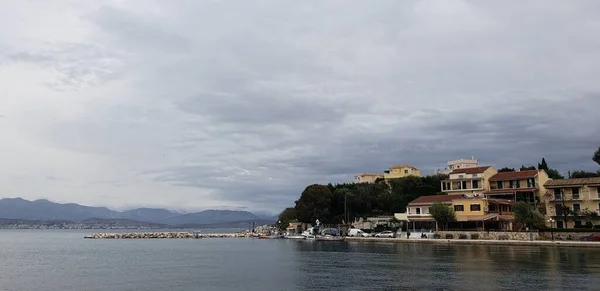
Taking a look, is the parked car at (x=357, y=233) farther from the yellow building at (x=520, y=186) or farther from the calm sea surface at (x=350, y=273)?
the calm sea surface at (x=350, y=273)

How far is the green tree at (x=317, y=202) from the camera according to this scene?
10881cm

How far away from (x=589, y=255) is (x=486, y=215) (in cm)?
2360

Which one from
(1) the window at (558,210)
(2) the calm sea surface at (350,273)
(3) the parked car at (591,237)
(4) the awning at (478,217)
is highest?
(1) the window at (558,210)

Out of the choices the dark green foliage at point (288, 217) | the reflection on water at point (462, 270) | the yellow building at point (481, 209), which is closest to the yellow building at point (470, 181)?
the yellow building at point (481, 209)

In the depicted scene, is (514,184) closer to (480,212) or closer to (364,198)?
(480,212)

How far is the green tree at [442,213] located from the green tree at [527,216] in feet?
28.7

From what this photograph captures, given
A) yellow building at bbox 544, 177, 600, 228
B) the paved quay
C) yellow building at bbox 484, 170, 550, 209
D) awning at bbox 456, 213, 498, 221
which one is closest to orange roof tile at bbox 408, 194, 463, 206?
awning at bbox 456, 213, 498, 221

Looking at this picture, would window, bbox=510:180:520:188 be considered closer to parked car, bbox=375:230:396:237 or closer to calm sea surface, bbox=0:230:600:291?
parked car, bbox=375:230:396:237

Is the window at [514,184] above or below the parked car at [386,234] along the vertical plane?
above

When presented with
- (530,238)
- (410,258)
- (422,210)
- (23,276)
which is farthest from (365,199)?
(23,276)

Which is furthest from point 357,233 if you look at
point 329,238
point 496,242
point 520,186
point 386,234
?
point 496,242

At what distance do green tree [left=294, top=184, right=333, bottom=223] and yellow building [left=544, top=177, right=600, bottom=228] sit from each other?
1763 inches

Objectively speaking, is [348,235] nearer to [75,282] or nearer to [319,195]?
[319,195]

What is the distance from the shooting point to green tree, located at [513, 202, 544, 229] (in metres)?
70.6
